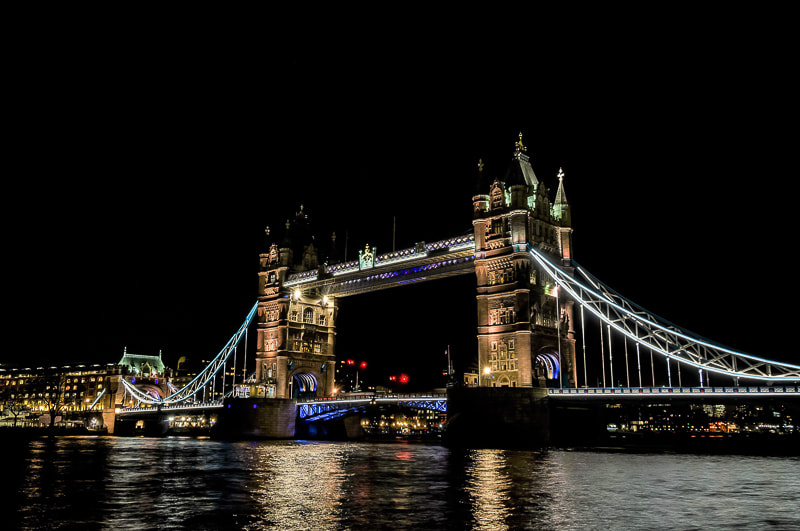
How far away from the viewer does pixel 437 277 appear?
71.9 meters

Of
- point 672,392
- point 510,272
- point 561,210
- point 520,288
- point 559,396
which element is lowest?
point 559,396

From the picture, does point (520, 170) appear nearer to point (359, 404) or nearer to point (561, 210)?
point (561, 210)

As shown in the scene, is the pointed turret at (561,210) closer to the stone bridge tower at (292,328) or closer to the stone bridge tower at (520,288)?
the stone bridge tower at (520,288)

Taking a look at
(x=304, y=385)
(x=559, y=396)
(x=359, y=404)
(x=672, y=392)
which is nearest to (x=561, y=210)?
(x=559, y=396)

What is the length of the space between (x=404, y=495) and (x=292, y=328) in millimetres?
63956

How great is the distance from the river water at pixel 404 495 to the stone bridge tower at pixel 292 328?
4595cm

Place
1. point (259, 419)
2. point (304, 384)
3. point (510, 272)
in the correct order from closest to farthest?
point (510, 272), point (259, 419), point (304, 384)

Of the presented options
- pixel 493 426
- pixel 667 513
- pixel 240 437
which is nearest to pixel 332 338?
pixel 240 437

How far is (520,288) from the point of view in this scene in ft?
200

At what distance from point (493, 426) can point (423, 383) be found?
64.0m

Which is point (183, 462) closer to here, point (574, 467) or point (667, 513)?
point (574, 467)

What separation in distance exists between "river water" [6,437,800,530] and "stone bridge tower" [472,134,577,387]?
21408mm

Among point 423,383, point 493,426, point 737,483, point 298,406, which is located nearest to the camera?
point 737,483

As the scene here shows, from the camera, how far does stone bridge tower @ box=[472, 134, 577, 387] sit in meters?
60.8
